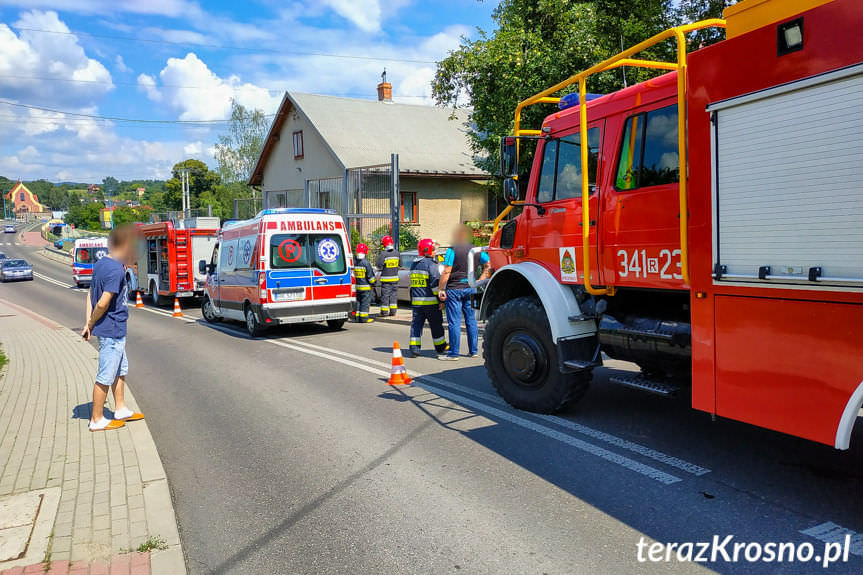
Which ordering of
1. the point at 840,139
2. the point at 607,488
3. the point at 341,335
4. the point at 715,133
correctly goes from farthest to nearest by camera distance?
1. the point at 341,335
2. the point at 607,488
3. the point at 715,133
4. the point at 840,139

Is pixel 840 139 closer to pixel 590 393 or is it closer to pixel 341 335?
pixel 590 393

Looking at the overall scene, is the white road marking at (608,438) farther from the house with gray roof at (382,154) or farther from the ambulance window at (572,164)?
the house with gray roof at (382,154)

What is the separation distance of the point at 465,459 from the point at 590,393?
2.31m

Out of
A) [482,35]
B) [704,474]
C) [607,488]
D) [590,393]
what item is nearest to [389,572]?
[607,488]

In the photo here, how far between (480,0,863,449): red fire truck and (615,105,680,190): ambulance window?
0.01 metres

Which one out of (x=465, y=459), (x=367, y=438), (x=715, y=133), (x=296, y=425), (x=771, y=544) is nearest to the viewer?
(x=771, y=544)

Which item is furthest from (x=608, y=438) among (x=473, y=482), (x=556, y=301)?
(x=473, y=482)

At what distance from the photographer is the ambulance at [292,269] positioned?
37.8 feet

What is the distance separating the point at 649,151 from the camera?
4.92 metres

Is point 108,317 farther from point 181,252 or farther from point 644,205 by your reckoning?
point 181,252

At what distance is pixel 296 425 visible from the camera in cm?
606

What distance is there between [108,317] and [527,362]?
3886mm

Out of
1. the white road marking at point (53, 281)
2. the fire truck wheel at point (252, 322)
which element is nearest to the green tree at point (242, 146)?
the white road marking at point (53, 281)

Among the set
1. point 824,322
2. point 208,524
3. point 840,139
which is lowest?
point 208,524
